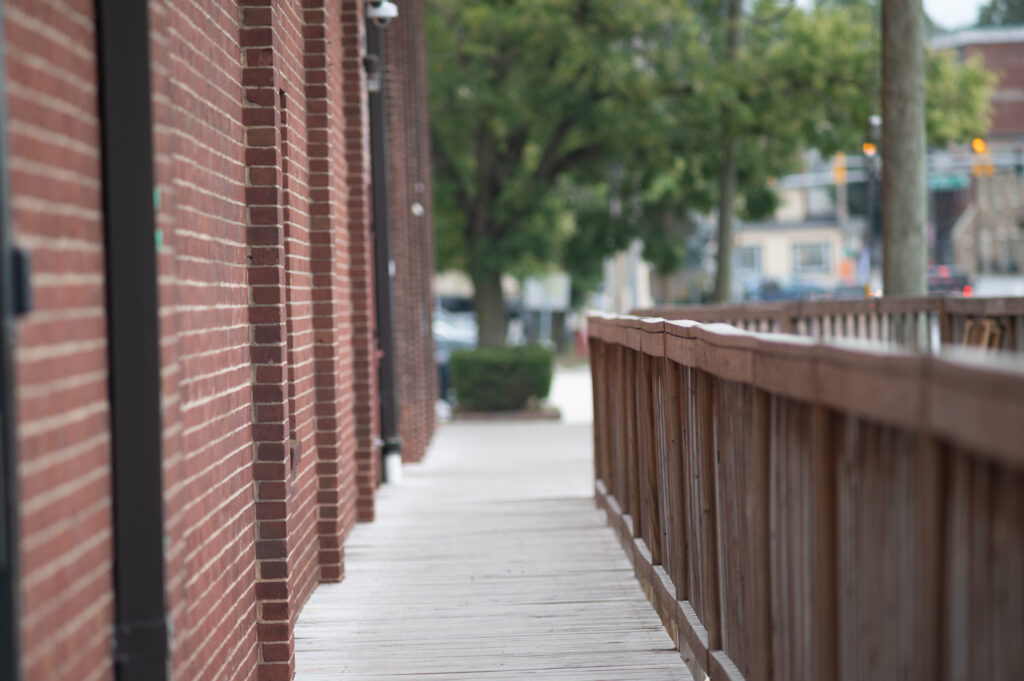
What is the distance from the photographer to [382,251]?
10586 millimetres

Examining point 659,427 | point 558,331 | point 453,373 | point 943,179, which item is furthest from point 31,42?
point 943,179

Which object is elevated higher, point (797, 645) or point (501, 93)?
point (501, 93)

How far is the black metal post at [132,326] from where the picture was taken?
3.26 m

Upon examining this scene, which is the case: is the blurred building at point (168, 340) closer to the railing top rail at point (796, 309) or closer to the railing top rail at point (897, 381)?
the railing top rail at point (897, 381)

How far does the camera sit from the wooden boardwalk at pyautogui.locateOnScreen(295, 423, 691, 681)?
17.5 feet

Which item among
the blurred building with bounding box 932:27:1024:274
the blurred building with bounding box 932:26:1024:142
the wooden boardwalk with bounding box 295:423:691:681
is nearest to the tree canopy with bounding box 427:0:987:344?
the wooden boardwalk with bounding box 295:423:691:681

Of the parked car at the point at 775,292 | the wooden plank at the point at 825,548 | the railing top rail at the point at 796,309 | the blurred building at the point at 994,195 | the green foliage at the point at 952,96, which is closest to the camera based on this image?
the wooden plank at the point at 825,548

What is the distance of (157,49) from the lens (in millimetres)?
3504

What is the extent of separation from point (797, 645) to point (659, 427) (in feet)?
8.04

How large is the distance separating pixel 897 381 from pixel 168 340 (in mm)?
1981

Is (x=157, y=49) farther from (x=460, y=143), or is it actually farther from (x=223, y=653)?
(x=460, y=143)

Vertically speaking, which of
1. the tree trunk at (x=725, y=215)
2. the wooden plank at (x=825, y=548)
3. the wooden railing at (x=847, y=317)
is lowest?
the wooden plank at (x=825, y=548)

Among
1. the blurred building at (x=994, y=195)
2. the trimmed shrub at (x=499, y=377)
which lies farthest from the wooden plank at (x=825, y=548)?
the blurred building at (x=994, y=195)

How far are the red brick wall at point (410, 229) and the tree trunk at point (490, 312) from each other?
16.6 feet
